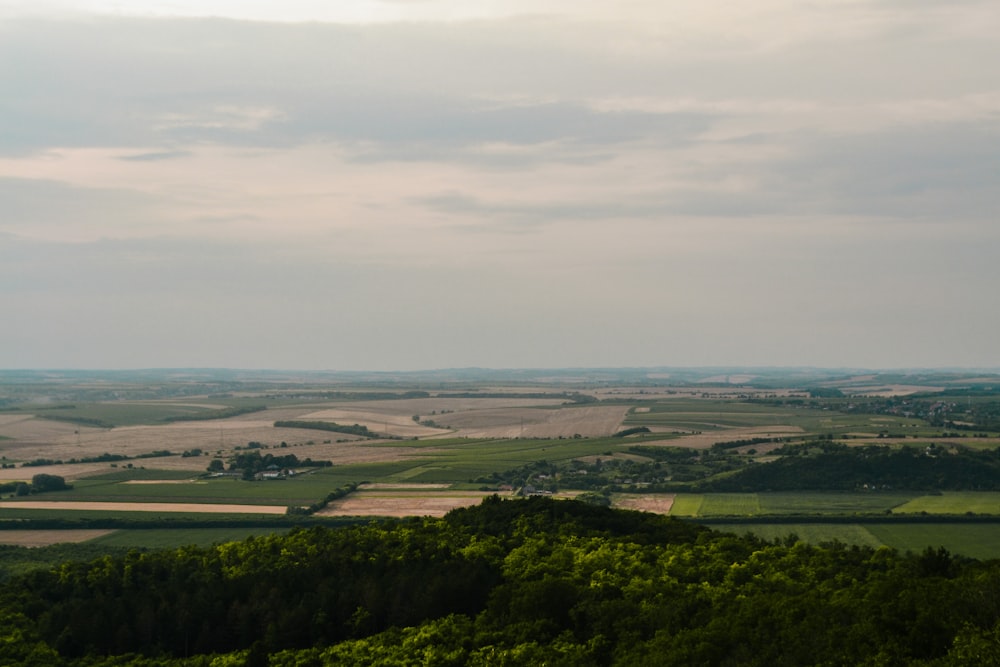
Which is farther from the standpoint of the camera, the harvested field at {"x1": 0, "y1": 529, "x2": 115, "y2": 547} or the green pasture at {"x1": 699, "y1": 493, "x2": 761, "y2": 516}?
the green pasture at {"x1": 699, "y1": 493, "x2": 761, "y2": 516}

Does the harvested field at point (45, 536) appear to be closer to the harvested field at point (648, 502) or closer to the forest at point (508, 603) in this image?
the forest at point (508, 603)

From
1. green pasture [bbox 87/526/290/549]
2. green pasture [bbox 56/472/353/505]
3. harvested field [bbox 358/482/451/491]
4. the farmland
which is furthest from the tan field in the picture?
green pasture [bbox 87/526/290/549]

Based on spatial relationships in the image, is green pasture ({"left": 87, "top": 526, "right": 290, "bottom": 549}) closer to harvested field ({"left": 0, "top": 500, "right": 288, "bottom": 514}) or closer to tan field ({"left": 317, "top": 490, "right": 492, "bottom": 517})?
harvested field ({"left": 0, "top": 500, "right": 288, "bottom": 514})

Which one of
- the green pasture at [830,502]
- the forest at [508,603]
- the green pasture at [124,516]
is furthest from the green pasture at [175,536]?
the green pasture at [830,502]

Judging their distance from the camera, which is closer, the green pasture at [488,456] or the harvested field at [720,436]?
the green pasture at [488,456]

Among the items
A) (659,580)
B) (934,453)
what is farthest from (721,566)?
(934,453)

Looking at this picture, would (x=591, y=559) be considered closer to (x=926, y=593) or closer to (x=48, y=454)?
(x=926, y=593)

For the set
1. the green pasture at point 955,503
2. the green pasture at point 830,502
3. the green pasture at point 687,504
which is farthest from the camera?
the green pasture at point 830,502
